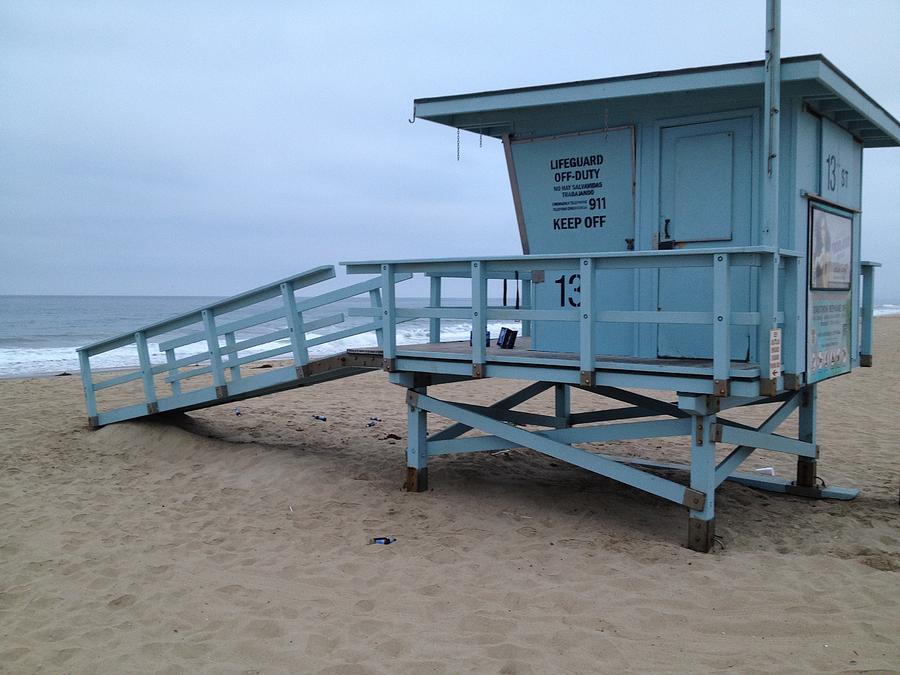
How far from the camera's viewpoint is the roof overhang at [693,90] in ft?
18.1

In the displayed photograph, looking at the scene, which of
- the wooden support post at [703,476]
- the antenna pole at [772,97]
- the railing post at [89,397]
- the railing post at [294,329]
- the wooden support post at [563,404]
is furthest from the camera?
the railing post at [89,397]

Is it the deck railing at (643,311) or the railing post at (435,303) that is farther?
the railing post at (435,303)

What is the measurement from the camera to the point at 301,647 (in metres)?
4.07

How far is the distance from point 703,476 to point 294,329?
405 cm

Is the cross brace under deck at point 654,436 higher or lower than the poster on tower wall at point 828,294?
lower

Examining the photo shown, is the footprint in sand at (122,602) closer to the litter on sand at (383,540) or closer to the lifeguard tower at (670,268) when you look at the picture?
the litter on sand at (383,540)

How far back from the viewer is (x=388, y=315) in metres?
6.66

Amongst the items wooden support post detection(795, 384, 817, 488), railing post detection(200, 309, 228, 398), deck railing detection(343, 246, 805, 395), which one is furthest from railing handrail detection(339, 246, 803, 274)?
wooden support post detection(795, 384, 817, 488)

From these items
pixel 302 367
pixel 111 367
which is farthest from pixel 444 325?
pixel 302 367

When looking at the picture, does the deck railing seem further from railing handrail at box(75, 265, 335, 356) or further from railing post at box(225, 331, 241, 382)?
railing post at box(225, 331, 241, 382)

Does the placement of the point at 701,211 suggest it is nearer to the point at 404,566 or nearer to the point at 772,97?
the point at 772,97

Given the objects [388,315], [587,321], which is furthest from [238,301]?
[587,321]

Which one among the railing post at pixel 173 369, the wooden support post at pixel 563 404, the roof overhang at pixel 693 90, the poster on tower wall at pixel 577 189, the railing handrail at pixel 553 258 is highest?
the roof overhang at pixel 693 90

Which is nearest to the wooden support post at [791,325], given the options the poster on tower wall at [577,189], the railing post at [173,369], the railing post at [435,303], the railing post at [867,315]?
the poster on tower wall at [577,189]
